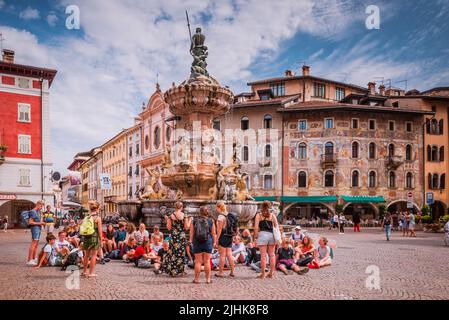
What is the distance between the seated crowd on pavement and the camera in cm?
852

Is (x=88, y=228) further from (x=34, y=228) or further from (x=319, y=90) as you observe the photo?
(x=319, y=90)

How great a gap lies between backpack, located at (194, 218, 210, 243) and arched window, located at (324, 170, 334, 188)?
35.2 m

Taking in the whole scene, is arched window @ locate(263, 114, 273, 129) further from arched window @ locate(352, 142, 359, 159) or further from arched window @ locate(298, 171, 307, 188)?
arched window @ locate(352, 142, 359, 159)

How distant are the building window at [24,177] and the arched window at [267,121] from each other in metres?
22.9

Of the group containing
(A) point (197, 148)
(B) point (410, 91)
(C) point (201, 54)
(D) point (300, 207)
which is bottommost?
(D) point (300, 207)

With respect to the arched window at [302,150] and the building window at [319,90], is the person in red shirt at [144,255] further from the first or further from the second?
the building window at [319,90]

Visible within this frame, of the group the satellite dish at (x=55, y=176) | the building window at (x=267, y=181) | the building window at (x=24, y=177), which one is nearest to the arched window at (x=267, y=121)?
the building window at (x=267, y=181)

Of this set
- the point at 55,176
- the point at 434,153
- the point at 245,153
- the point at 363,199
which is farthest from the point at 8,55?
the point at 434,153

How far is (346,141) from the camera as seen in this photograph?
41.8 metres

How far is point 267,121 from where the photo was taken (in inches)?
1735

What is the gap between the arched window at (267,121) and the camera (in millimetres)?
43812

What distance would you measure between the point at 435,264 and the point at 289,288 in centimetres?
598

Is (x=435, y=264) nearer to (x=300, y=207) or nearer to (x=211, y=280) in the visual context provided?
(x=211, y=280)
